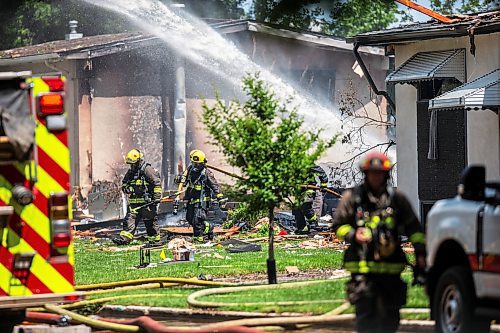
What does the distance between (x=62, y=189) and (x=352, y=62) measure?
2290cm

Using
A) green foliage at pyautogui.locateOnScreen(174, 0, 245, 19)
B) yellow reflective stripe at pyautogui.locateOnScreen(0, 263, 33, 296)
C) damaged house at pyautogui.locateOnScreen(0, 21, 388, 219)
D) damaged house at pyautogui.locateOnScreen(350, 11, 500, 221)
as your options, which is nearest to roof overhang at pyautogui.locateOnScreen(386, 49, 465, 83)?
damaged house at pyautogui.locateOnScreen(350, 11, 500, 221)

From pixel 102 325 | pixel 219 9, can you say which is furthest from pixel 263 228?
pixel 219 9

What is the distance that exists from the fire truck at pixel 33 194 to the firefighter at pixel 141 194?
517 inches

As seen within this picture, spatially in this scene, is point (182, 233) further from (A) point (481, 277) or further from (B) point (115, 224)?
(A) point (481, 277)

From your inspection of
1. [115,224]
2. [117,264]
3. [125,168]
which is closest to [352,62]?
[125,168]

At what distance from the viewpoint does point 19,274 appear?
9469 millimetres

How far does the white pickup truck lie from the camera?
335 inches

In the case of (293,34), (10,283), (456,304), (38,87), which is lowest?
(456,304)

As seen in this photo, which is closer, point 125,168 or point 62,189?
point 62,189

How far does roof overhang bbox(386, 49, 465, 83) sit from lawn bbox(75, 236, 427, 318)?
2.83m

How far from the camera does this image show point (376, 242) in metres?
8.88

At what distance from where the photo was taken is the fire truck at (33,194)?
9.41m

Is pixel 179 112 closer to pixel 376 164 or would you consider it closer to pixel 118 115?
pixel 118 115

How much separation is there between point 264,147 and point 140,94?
16285 mm
